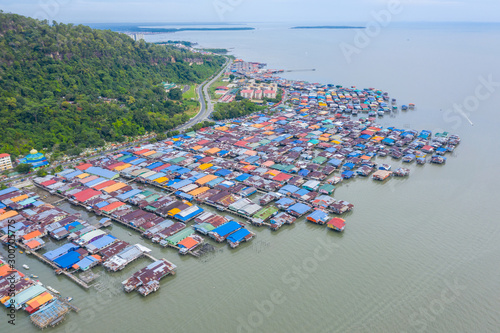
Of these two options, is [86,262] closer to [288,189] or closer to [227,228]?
[227,228]

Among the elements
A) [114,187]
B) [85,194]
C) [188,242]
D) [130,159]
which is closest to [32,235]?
[85,194]

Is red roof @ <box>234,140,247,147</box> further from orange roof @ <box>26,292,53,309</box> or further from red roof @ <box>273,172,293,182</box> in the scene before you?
orange roof @ <box>26,292,53,309</box>

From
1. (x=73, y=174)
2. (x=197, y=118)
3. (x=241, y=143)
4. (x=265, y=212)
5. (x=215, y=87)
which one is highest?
(x=215, y=87)

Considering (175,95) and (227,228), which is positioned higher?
(175,95)

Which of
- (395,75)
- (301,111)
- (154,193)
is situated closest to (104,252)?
(154,193)

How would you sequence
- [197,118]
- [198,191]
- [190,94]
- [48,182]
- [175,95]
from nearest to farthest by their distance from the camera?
[198,191] < [48,182] < [197,118] < [175,95] < [190,94]

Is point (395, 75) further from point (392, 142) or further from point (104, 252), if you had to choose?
point (104, 252)

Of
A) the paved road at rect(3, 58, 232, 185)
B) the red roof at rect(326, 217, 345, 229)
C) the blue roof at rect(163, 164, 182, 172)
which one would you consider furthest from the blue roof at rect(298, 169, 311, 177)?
the paved road at rect(3, 58, 232, 185)

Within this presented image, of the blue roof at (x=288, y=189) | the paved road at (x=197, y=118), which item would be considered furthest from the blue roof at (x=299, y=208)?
the paved road at (x=197, y=118)
